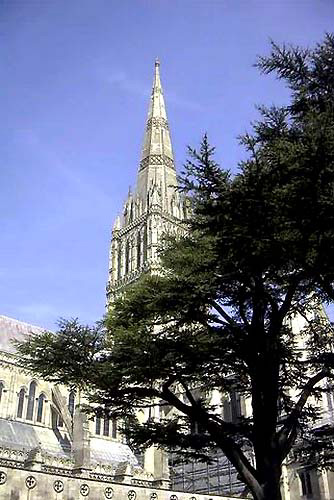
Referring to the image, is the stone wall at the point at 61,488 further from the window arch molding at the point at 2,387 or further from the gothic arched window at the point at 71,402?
the gothic arched window at the point at 71,402

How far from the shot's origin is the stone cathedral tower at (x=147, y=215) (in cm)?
5122

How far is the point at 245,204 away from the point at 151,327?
519 cm

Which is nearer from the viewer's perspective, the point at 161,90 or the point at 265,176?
the point at 265,176

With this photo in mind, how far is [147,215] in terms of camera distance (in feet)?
174

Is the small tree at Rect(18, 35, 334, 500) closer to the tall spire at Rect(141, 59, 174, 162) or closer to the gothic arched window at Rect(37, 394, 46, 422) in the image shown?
the gothic arched window at Rect(37, 394, 46, 422)

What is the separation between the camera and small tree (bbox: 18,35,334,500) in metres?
10.5

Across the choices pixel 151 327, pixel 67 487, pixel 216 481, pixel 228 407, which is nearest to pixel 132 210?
pixel 228 407

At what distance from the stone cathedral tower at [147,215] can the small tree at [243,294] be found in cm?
3280

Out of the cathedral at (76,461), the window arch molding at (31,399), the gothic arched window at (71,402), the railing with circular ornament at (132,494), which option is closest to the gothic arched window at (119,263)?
the cathedral at (76,461)

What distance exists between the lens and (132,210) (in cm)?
5659

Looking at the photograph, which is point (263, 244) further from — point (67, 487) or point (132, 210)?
point (132, 210)

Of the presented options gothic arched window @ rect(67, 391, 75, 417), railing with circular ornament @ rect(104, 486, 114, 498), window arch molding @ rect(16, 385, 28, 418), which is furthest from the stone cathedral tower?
railing with circular ornament @ rect(104, 486, 114, 498)

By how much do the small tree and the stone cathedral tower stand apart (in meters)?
32.8

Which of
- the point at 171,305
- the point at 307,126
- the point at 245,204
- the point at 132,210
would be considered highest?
the point at 132,210
